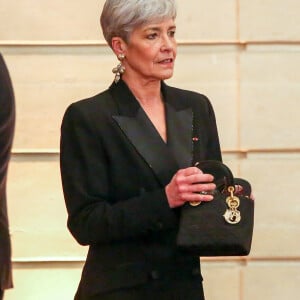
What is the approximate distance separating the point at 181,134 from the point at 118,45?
305 millimetres

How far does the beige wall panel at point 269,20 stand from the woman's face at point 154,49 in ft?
3.65

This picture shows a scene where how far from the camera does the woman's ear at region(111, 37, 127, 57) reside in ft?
8.96

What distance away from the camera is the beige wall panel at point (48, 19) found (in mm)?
3732

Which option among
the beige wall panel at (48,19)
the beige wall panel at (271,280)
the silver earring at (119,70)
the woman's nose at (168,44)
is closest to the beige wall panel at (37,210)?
the beige wall panel at (48,19)

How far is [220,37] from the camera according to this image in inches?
149

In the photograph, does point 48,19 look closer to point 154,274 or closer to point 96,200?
point 96,200

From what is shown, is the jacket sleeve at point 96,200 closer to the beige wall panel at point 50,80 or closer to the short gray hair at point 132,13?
the short gray hair at point 132,13

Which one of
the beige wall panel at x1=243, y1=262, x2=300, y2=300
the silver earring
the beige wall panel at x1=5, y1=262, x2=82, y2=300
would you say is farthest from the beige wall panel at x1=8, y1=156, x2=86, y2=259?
the silver earring

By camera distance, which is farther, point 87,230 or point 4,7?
point 4,7

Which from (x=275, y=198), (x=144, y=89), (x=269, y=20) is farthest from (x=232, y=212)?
(x=269, y=20)

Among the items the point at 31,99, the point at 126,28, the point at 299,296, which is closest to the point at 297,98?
the point at 299,296

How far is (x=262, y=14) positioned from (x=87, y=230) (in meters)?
1.49

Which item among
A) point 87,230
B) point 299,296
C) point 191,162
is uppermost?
point 191,162

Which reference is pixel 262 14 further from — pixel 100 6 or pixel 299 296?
pixel 299 296
